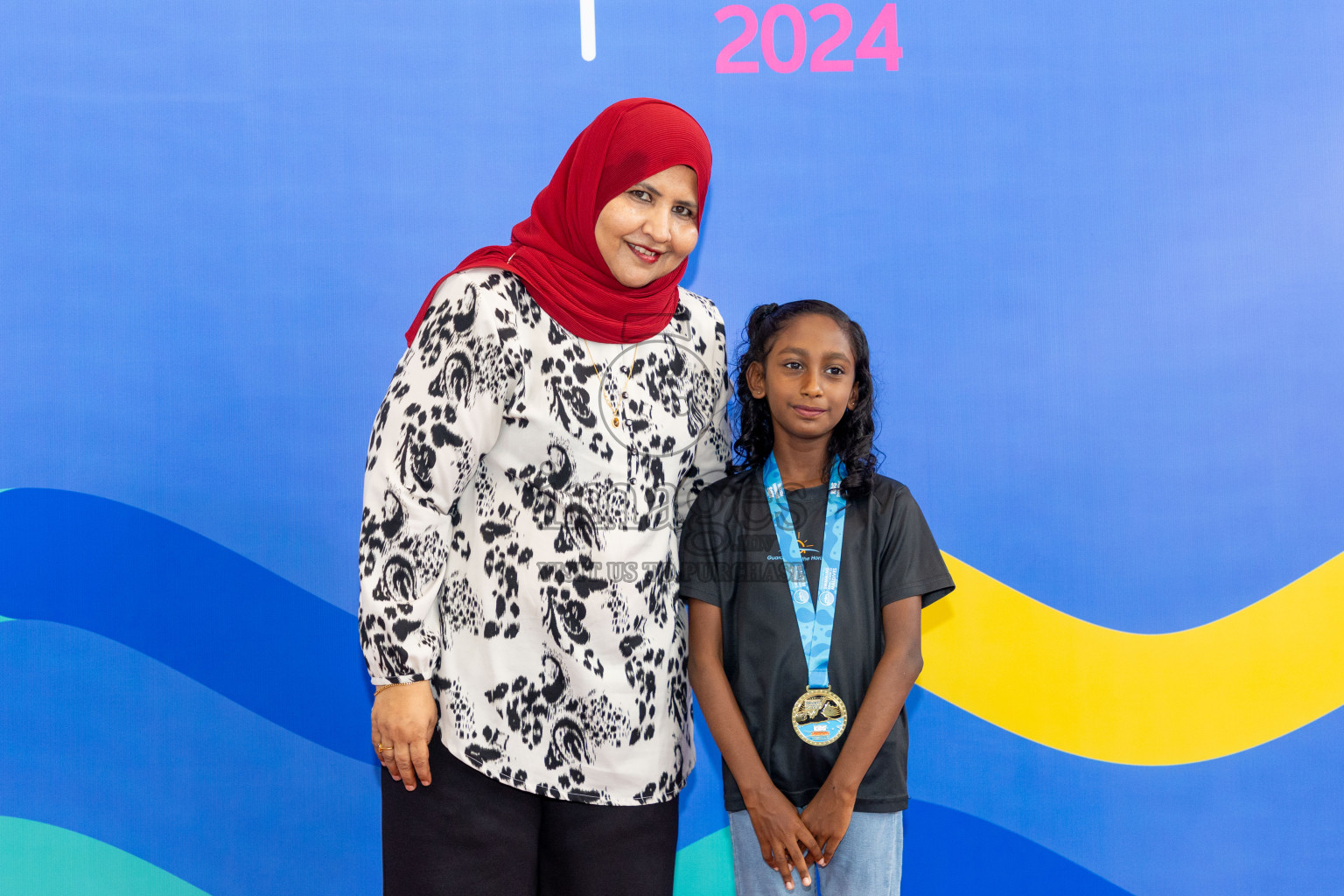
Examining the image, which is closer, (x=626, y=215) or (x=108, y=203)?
(x=626, y=215)

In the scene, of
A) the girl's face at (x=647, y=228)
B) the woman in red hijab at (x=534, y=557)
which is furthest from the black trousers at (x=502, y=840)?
the girl's face at (x=647, y=228)

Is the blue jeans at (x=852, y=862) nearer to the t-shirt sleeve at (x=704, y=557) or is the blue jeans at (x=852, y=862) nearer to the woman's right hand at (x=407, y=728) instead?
the t-shirt sleeve at (x=704, y=557)

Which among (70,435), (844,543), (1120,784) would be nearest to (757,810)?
(844,543)

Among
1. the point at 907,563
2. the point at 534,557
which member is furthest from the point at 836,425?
the point at 534,557

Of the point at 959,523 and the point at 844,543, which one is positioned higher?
the point at 959,523

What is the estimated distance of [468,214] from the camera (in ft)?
7.32

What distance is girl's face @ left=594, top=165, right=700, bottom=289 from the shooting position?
1.42 meters

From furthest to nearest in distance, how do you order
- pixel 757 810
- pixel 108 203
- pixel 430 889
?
pixel 108 203, pixel 757 810, pixel 430 889

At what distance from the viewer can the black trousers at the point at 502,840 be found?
1.39 meters

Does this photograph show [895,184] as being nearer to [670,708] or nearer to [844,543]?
[844,543]

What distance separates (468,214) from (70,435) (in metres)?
1.05

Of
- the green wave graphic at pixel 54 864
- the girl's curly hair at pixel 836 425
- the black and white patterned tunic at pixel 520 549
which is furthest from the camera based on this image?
the green wave graphic at pixel 54 864

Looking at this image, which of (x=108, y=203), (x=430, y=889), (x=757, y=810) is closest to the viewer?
(x=430, y=889)

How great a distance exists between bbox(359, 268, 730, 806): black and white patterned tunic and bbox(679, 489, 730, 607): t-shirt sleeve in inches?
4.5
